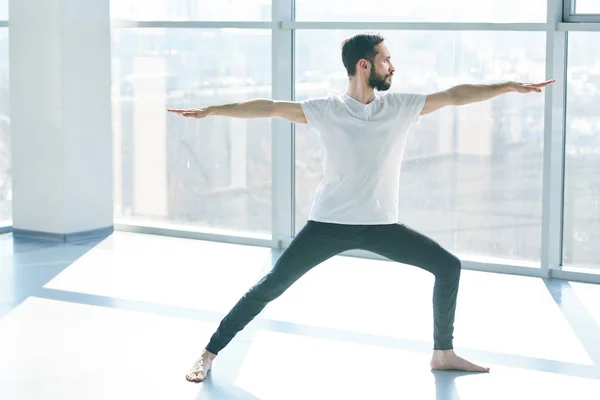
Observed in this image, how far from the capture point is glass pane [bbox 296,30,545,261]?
6176mm

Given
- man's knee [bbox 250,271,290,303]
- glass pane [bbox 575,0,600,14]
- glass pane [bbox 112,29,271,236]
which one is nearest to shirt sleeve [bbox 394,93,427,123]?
man's knee [bbox 250,271,290,303]

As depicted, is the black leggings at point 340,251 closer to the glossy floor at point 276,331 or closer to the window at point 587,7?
the glossy floor at point 276,331

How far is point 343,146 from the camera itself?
13.2 feet

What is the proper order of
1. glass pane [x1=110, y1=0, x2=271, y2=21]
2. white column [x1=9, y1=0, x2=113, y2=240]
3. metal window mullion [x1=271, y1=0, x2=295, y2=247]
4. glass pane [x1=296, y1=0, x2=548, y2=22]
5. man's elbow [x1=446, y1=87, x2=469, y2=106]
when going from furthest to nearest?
white column [x1=9, y1=0, x2=113, y2=240]
glass pane [x1=110, y1=0, x2=271, y2=21]
metal window mullion [x1=271, y1=0, x2=295, y2=247]
glass pane [x1=296, y1=0, x2=548, y2=22]
man's elbow [x1=446, y1=87, x2=469, y2=106]

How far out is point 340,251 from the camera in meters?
4.11

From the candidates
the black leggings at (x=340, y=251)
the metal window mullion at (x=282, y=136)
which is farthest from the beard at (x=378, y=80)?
the metal window mullion at (x=282, y=136)

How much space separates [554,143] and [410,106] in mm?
2171

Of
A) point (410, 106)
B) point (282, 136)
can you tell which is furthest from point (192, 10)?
point (410, 106)

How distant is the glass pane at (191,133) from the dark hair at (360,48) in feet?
9.40

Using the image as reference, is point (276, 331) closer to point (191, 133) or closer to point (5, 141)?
point (191, 133)

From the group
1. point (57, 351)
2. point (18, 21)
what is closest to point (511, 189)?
point (57, 351)

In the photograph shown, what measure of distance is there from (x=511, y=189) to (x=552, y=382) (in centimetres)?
218

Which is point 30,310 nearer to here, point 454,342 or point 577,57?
point 454,342

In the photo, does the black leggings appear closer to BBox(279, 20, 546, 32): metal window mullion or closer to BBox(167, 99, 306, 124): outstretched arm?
BBox(167, 99, 306, 124): outstretched arm
